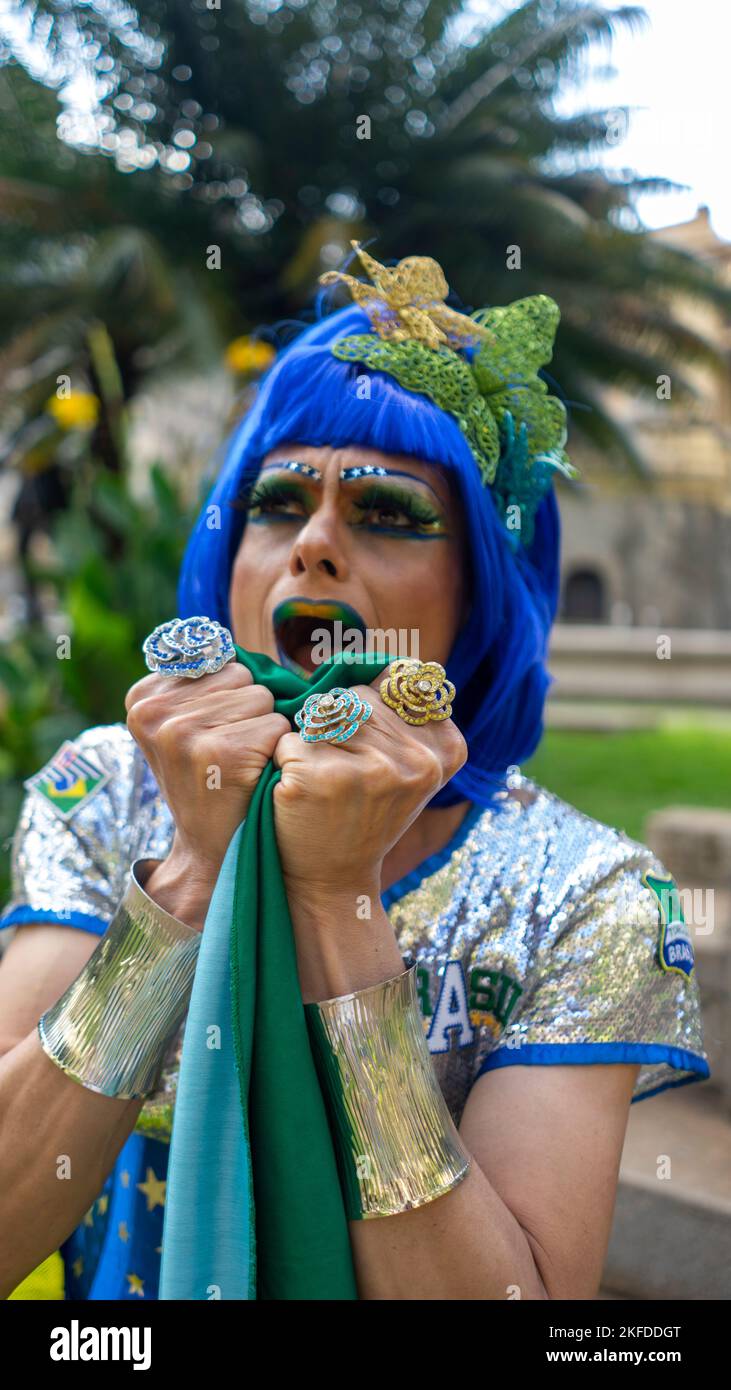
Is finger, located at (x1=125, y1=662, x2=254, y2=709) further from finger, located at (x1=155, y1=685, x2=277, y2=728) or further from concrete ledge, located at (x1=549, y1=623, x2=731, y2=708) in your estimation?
concrete ledge, located at (x1=549, y1=623, x2=731, y2=708)

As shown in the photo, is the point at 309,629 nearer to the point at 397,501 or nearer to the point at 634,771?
the point at 397,501

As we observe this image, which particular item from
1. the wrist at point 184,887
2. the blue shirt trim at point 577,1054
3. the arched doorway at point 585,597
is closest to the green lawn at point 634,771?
the blue shirt trim at point 577,1054

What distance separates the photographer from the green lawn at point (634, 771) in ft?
30.3

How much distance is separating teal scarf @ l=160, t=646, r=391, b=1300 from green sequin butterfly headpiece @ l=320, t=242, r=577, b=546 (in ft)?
2.82

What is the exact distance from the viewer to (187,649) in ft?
4.80

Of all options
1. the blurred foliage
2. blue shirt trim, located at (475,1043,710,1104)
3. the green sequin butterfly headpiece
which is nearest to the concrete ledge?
the blurred foliage

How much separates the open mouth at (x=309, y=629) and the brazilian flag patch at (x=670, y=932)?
590mm

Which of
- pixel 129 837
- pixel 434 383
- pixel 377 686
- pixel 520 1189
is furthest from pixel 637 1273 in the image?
pixel 434 383

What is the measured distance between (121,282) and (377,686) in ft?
33.1

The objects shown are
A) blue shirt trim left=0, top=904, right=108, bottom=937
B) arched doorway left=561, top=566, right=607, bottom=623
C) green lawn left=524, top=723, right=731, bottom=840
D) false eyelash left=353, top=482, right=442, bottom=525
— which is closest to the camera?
blue shirt trim left=0, top=904, right=108, bottom=937

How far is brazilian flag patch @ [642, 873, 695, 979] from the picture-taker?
1706 millimetres

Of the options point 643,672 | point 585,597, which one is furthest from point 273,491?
point 585,597

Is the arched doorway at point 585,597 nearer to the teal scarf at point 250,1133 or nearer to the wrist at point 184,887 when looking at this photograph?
the wrist at point 184,887
